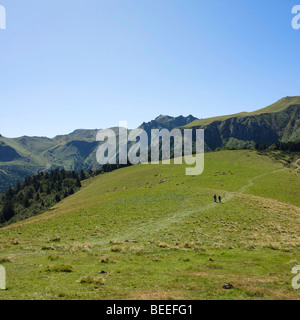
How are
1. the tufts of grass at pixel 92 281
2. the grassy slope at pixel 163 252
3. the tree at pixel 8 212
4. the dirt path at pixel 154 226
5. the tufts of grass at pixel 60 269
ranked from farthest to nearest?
the tree at pixel 8 212
the dirt path at pixel 154 226
the tufts of grass at pixel 60 269
the tufts of grass at pixel 92 281
the grassy slope at pixel 163 252

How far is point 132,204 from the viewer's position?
51.6 m

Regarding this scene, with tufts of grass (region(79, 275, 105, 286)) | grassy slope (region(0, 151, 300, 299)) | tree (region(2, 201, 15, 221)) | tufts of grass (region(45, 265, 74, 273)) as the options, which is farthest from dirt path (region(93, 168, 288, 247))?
tree (region(2, 201, 15, 221))

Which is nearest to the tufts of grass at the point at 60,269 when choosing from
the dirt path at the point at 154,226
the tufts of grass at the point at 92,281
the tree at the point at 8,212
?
the tufts of grass at the point at 92,281

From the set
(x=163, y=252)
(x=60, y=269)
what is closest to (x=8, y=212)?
(x=163, y=252)

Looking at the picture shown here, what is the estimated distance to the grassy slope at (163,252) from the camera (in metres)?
12.6

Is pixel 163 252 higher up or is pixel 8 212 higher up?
pixel 163 252

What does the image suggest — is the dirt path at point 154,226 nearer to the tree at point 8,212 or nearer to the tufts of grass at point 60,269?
the tufts of grass at point 60,269

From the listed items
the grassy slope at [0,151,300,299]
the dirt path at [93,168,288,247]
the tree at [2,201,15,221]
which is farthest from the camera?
the tree at [2,201,15,221]

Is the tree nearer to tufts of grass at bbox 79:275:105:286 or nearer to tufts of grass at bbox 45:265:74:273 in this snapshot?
tufts of grass at bbox 45:265:74:273

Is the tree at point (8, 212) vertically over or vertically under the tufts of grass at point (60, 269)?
under

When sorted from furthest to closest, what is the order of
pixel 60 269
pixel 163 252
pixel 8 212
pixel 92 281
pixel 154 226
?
pixel 8 212 → pixel 154 226 → pixel 163 252 → pixel 60 269 → pixel 92 281

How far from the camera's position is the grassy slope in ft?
41.5

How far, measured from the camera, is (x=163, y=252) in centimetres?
2172

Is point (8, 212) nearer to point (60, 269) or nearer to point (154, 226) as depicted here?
point (154, 226)
